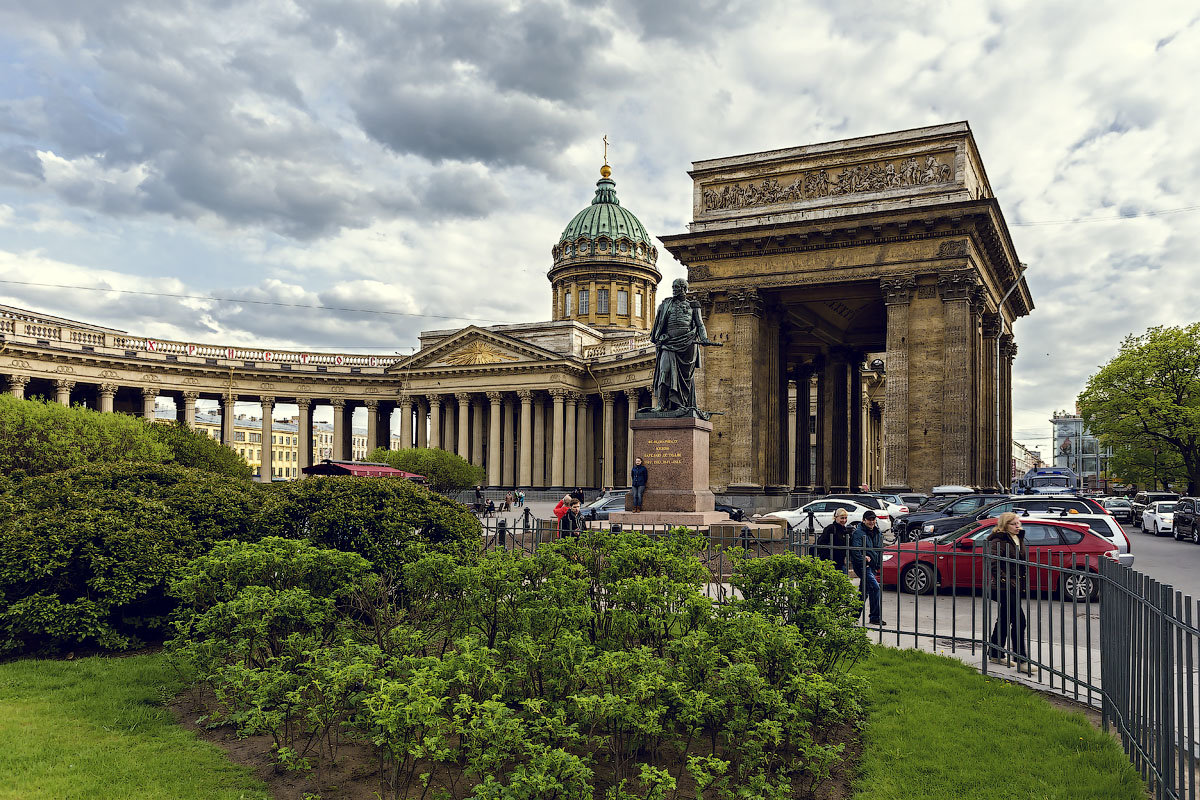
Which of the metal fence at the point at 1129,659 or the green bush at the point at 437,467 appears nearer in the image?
the metal fence at the point at 1129,659

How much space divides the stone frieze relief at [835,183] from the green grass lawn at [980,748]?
27.6m

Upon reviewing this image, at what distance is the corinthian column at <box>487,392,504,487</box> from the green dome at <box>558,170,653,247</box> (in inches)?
947

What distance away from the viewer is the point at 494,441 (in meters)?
69.6

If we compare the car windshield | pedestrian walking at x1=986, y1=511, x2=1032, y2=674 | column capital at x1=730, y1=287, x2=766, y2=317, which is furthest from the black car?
pedestrian walking at x1=986, y1=511, x2=1032, y2=674

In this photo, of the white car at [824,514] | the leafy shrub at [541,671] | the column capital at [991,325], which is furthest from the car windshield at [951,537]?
Result: the column capital at [991,325]

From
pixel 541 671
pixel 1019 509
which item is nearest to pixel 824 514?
pixel 1019 509

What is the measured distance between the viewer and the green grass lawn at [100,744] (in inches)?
237

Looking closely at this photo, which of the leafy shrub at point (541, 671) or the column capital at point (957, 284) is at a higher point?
the column capital at point (957, 284)

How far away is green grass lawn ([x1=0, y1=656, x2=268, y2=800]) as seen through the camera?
19.7ft

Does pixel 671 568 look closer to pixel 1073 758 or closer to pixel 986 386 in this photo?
pixel 1073 758

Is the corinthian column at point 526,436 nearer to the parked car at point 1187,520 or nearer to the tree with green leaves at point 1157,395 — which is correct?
the tree with green leaves at point 1157,395

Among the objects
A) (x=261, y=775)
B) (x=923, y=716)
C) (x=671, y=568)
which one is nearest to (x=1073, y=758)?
(x=923, y=716)

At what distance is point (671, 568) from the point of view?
28.2 ft

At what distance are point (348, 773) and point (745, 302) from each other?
30292mm
